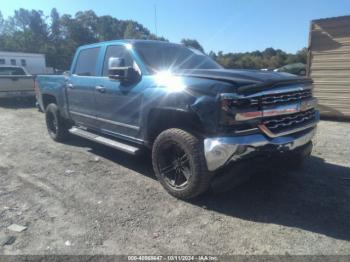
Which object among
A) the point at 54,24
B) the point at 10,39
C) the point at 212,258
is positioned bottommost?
the point at 212,258

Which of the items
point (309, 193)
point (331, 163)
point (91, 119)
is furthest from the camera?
point (91, 119)

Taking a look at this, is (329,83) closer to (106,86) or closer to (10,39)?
(106,86)

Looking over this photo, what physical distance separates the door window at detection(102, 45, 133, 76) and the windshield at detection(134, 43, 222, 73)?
181mm

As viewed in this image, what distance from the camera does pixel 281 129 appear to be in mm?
3611

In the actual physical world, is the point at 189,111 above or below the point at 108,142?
above

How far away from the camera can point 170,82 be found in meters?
3.95

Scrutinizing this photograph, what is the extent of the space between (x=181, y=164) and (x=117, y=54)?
7.34ft

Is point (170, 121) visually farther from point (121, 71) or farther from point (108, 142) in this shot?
point (108, 142)

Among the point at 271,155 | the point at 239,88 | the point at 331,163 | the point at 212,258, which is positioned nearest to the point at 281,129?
the point at 271,155

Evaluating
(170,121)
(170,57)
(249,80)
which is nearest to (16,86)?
(170,57)

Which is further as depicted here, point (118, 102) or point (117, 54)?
point (117, 54)

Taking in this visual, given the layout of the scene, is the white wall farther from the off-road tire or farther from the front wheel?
the front wheel

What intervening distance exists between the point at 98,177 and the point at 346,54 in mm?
8137

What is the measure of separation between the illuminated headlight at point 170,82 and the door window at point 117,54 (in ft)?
2.46
